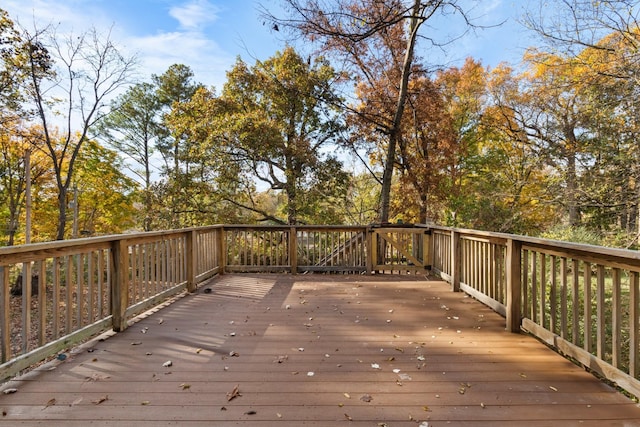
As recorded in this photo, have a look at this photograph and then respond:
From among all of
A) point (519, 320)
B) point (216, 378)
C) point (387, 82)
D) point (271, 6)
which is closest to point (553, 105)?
point (387, 82)

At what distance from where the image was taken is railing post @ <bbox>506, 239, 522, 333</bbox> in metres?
2.96

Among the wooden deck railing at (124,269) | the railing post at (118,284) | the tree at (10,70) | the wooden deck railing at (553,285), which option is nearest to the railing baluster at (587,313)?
the wooden deck railing at (553,285)

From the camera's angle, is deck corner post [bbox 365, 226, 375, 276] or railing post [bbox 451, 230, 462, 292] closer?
railing post [bbox 451, 230, 462, 292]

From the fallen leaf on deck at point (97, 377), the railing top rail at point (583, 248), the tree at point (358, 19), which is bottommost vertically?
the fallen leaf on deck at point (97, 377)

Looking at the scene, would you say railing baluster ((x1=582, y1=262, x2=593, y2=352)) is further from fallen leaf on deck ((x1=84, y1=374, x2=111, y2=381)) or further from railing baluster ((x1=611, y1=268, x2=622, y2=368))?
fallen leaf on deck ((x1=84, y1=374, x2=111, y2=381))

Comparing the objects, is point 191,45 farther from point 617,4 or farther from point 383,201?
point 617,4

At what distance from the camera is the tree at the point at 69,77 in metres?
10.9

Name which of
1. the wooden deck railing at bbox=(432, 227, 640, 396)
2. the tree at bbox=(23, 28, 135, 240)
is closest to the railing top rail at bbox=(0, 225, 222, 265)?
the wooden deck railing at bbox=(432, 227, 640, 396)

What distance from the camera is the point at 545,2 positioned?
533cm

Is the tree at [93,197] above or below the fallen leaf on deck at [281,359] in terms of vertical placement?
above

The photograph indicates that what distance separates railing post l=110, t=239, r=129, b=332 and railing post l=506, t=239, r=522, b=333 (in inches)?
137

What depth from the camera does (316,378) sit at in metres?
2.11

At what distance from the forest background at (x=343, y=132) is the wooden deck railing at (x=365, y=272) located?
238 centimetres

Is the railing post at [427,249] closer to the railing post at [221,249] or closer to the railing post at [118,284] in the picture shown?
the railing post at [221,249]
